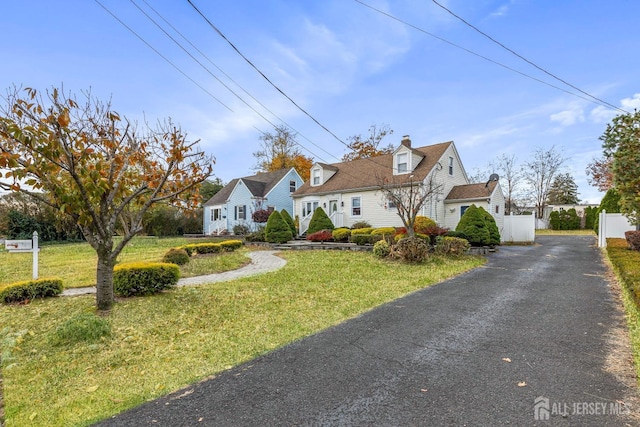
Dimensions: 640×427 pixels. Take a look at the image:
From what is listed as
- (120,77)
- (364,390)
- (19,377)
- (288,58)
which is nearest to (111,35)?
(120,77)

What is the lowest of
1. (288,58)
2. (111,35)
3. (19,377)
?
(19,377)

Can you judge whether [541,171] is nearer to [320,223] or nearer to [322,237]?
[320,223]

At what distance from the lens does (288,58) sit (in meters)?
11.7

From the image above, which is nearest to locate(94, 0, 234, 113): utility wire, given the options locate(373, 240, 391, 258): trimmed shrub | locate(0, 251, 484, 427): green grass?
locate(0, 251, 484, 427): green grass

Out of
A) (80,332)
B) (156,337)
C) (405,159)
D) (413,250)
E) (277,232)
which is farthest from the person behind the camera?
(405,159)

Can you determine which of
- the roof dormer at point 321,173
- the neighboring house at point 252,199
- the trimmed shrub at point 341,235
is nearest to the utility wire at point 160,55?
the trimmed shrub at point 341,235

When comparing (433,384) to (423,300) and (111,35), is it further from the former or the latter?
(111,35)

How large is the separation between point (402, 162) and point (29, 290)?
59.6ft

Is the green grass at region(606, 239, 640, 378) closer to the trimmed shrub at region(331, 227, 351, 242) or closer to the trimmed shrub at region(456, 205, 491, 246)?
the trimmed shrub at region(456, 205, 491, 246)

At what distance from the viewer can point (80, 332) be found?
15.4 feet

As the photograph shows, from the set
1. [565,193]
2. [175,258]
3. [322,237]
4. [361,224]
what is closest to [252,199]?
[322,237]

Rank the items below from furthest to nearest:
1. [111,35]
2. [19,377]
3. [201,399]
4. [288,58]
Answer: [288,58], [111,35], [19,377], [201,399]

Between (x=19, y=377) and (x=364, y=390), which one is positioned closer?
(x=364, y=390)

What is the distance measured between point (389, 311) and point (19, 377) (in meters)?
5.33
